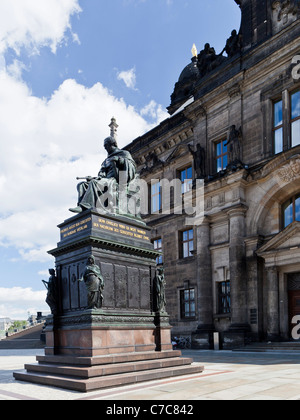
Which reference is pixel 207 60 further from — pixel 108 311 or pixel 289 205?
pixel 108 311

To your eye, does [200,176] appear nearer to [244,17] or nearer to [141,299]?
[244,17]

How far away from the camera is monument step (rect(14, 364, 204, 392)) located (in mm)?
8288

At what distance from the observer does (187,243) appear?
91.2ft

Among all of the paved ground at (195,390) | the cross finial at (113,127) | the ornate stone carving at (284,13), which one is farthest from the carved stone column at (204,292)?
the paved ground at (195,390)

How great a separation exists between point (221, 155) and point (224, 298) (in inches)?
335

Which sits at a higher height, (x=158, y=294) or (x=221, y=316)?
(x=158, y=294)

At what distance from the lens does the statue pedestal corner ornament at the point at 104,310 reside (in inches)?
367

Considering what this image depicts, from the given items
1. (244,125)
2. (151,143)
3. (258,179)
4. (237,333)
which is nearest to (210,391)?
(237,333)

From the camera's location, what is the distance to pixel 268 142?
2227 centimetres

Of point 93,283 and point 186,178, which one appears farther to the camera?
point 186,178

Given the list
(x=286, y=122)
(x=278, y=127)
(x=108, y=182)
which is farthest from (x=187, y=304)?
(x=108, y=182)

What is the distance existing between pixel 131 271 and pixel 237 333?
1185 cm

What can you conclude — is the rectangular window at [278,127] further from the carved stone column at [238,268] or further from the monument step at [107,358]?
the monument step at [107,358]

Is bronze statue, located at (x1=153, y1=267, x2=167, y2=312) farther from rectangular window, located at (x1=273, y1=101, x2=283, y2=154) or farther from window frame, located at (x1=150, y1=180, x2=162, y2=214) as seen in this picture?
window frame, located at (x1=150, y1=180, x2=162, y2=214)
